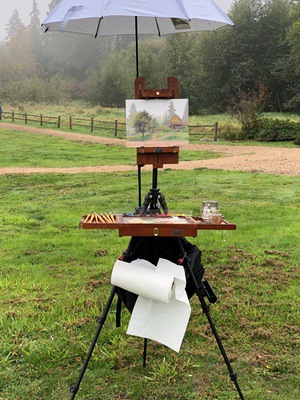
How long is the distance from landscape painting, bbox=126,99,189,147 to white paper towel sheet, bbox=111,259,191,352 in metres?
0.81

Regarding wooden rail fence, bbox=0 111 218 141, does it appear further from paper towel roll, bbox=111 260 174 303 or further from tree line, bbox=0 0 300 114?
paper towel roll, bbox=111 260 174 303

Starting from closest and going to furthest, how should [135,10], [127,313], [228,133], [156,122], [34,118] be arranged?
[135,10]
[156,122]
[127,313]
[228,133]
[34,118]

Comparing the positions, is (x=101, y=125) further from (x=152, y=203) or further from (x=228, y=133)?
(x=152, y=203)

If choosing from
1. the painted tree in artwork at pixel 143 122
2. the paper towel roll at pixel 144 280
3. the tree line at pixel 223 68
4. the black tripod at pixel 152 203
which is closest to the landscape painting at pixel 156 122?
the painted tree in artwork at pixel 143 122

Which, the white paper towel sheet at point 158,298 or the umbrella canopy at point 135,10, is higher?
the umbrella canopy at point 135,10

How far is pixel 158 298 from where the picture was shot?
242 centimetres

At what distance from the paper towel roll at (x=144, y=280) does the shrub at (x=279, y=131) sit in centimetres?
2030

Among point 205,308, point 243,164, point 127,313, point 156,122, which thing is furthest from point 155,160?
point 243,164

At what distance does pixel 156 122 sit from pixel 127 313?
1.78 metres

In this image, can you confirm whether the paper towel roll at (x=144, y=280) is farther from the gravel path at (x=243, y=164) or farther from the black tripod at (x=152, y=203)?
the gravel path at (x=243, y=164)

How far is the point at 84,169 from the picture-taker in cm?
1362

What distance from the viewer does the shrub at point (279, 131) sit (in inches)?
858

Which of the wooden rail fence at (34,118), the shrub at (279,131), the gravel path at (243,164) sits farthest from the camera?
the wooden rail fence at (34,118)

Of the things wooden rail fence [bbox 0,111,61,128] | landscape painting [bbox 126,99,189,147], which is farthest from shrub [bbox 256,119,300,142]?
landscape painting [bbox 126,99,189,147]
